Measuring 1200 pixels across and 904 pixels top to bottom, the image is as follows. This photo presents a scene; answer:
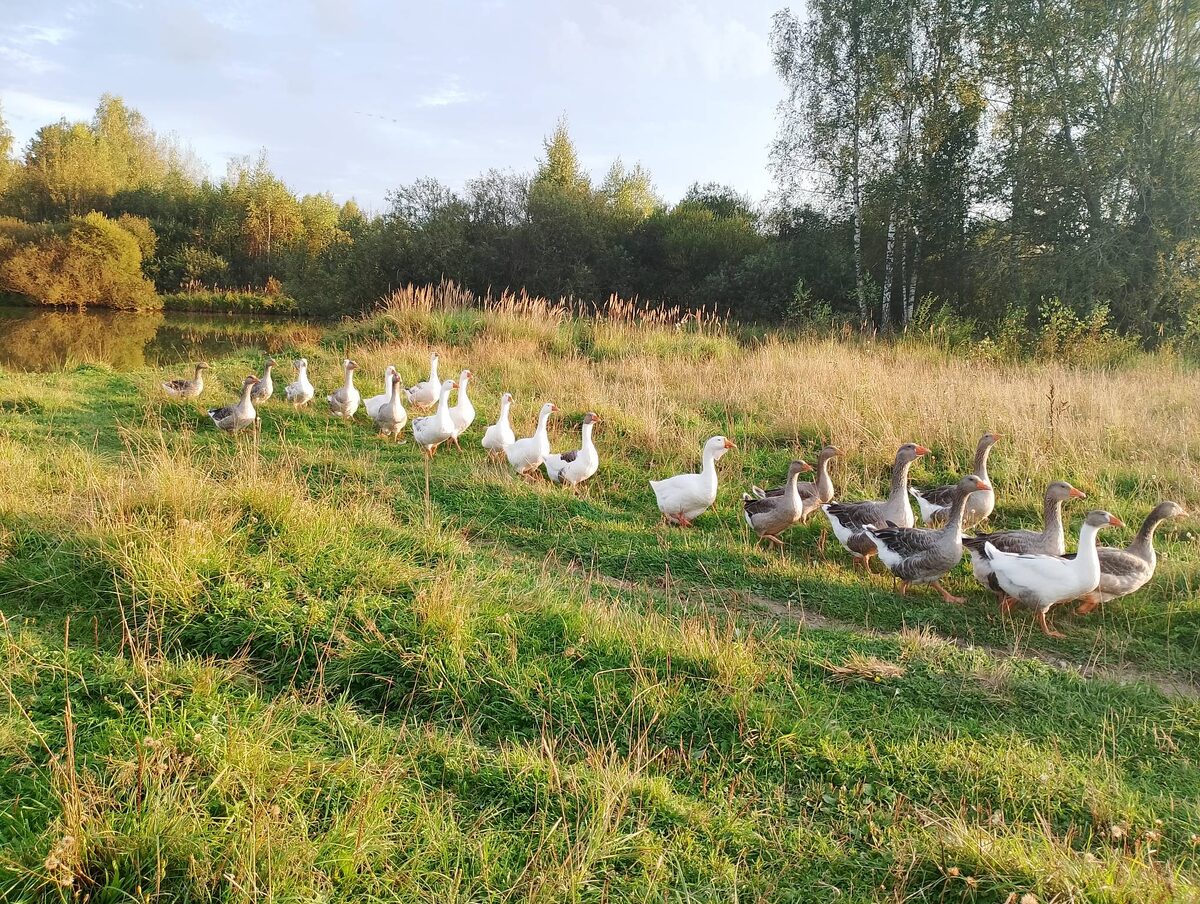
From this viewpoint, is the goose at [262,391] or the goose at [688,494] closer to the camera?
the goose at [688,494]

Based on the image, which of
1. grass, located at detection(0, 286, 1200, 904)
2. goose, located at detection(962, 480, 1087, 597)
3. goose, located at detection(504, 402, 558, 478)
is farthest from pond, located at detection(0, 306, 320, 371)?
goose, located at detection(962, 480, 1087, 597)

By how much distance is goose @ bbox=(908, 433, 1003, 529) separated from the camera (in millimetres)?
6535

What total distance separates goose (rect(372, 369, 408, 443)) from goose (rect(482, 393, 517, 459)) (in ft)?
4.29

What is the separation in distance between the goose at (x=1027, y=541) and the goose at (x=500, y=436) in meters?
5.31

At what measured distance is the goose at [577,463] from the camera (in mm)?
7703

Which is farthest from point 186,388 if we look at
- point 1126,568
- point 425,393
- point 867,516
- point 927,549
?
point 1126,568

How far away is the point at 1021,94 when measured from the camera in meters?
16.5

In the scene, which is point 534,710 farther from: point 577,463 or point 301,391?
point 301,391

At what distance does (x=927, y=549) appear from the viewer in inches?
213

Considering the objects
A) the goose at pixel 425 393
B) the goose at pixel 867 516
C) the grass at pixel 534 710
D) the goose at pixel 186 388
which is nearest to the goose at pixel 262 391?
the goose at pixel 186 388

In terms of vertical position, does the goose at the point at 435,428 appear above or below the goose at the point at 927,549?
above

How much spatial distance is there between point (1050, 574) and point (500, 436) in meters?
6.10

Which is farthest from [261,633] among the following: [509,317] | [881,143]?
[881,143]

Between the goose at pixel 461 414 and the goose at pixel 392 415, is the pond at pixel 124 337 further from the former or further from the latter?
the goose at pixel 461 414
